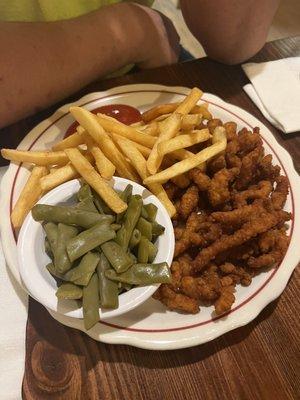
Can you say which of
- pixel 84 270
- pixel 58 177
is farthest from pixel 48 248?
pixel 58 177

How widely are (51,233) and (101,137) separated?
1.04 feet

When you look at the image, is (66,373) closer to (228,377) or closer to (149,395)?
(149,395)

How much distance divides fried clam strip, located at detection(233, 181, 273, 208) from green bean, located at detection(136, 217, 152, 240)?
0.29 m

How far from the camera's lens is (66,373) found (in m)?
1.02

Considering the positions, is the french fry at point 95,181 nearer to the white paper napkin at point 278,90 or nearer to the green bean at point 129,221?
the green bean at point 129,221

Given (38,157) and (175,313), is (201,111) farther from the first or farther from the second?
(175,313)

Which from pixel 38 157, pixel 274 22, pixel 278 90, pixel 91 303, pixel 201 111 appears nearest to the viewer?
pixel 91 303

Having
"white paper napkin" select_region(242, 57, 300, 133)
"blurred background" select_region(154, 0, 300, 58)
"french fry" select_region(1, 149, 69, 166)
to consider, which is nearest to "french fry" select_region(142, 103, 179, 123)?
"french fry" select_region(1, 149, 69, 166)

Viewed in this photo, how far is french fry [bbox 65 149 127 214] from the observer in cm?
107

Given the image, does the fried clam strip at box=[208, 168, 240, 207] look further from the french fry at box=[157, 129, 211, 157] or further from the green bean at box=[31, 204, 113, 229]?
the green bean at box=[31, 204, 113, 229]

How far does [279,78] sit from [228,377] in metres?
1.20

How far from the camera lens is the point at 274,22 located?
3.69 m

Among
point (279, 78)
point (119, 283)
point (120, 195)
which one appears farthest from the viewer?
point (279, 78)

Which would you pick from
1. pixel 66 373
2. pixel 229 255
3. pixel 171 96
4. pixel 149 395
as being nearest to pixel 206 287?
pixel 229 255
